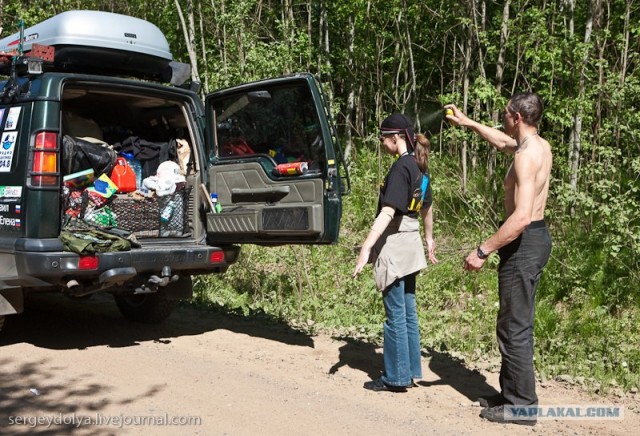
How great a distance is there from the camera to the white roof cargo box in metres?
6.42

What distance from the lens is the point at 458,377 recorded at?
5758mm

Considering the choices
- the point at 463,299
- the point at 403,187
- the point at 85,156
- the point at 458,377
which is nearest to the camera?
the point at 403,187

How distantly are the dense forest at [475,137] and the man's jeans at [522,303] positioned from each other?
1385 mm

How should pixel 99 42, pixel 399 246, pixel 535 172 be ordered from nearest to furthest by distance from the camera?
pixel 535 172 < pixel 399 246 < pixel 99 42

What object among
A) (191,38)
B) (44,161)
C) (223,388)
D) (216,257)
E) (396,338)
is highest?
(191,38)

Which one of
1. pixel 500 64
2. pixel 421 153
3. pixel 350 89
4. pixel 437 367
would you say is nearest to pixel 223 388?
pixel 437 367

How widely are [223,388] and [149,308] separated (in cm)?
228

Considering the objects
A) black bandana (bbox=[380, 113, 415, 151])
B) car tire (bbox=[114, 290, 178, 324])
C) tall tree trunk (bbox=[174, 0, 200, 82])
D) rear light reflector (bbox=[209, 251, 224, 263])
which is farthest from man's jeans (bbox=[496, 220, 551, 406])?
tall tree trunk (bbox=[174, 0, 200, 82])

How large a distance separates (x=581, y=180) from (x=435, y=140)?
3.36 m

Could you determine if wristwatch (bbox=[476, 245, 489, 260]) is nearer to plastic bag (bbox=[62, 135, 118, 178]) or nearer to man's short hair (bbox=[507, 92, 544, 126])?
man's short hair (bbox=[507, 92, 544, 126])

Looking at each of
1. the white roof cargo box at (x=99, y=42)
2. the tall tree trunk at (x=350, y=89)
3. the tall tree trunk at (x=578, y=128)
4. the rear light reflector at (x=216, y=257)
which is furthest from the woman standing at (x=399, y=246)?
the tall tree trunk at (x=350, y=89)

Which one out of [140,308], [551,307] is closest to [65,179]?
[140,308]

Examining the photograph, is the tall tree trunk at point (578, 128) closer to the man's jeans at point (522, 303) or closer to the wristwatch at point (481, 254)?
the man's jeans at point (522, 303)

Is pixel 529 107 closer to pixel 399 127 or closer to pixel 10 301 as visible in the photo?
pixel 399 127
